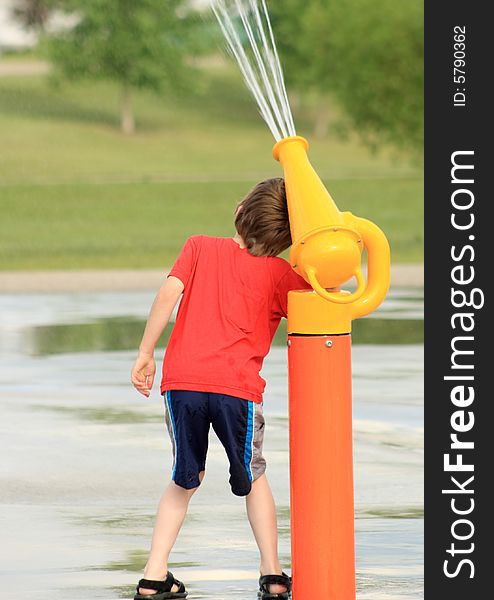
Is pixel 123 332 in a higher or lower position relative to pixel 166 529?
higher

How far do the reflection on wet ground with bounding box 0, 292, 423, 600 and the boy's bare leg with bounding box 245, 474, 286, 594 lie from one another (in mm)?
124

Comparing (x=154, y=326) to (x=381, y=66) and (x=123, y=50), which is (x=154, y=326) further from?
(x=123, y=50)

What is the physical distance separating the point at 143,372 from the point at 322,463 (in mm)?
781

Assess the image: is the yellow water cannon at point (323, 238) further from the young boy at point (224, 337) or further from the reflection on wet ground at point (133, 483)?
the reflection on wet ground at point (133, 483)

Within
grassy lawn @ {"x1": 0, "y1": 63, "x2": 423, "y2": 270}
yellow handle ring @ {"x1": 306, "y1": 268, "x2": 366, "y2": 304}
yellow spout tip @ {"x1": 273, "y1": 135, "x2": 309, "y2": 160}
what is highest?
grassy lawn @ {"x1": 0, "y1": 63, "x2": 423, "y2": 270}

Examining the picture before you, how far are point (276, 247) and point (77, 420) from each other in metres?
5.19

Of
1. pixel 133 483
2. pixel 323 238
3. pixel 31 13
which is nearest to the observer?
pixel 323 238

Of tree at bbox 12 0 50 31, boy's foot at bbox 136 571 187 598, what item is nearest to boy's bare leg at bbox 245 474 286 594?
boy's foot at bbox 136 571 187 598

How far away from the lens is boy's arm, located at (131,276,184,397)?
5688 mm

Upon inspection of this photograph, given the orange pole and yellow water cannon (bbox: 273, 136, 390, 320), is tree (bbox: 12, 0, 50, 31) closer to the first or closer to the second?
yellow water cannon (bbox: 273, 136, 390, 320)

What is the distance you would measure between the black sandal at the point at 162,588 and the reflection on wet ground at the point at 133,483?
0.22 ft

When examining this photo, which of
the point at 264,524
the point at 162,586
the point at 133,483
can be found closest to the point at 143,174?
the point at 133,483

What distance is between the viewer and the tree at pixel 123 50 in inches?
2958

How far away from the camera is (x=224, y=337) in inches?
223
